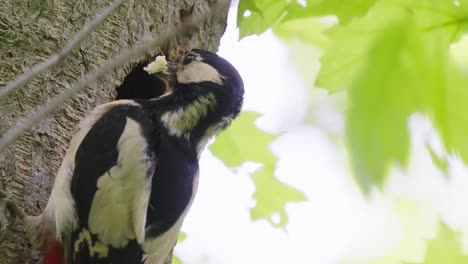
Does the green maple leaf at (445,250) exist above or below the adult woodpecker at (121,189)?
below

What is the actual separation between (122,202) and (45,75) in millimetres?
425

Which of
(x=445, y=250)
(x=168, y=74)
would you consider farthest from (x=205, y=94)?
(x=445, y=250)

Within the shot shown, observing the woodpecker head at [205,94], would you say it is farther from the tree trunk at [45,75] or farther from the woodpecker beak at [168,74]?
the tree trunk at [45,75]

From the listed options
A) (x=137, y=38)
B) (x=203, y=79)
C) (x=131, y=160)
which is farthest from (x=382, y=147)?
(x=137, y=38)

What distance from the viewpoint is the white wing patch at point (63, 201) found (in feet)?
5.61

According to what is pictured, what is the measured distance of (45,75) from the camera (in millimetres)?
1902

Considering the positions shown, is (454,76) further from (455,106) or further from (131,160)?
(131,160)

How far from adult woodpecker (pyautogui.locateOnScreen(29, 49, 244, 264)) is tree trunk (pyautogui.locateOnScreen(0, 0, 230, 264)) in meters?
0.07

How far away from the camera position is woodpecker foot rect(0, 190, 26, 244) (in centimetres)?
173

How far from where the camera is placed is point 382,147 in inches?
56.8

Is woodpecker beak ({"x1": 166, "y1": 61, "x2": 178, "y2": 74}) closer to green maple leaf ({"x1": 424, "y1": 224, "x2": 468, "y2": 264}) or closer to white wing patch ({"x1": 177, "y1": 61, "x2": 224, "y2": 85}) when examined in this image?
white wing patch ({"x1": 177, "y1": 61, "x2": 224, "y2": 85})

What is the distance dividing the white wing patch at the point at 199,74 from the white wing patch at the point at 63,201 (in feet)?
1.12

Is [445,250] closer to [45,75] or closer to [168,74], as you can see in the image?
[168,74]

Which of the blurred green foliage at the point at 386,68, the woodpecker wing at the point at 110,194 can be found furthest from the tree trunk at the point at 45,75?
the blurred green foliage at the point at 386,68
